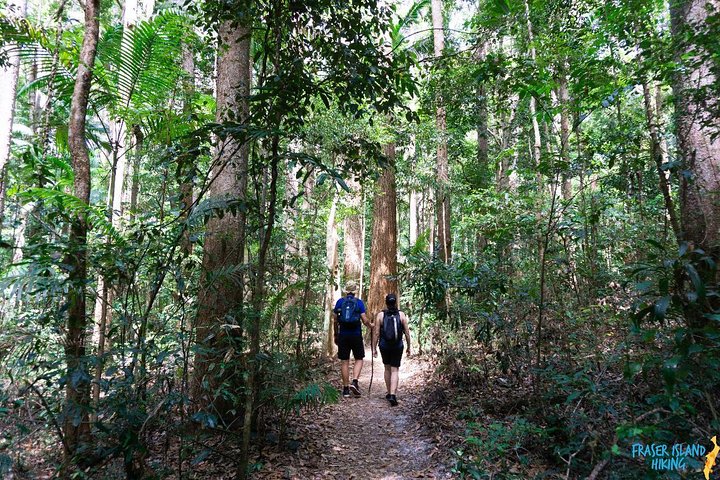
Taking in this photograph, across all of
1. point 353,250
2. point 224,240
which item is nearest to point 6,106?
point 224,240

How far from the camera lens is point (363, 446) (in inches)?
197

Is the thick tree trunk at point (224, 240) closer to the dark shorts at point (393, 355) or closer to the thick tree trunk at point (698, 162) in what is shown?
the dark shorts at point (393, 355)

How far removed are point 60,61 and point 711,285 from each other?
6620 millimetres

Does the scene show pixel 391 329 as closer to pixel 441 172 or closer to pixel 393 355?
pixel 393 355

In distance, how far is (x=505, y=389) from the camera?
5488 millimetres

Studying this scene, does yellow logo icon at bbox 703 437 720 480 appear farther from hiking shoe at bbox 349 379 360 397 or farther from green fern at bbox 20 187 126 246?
hiking shoe at bbox 349 379 360 397

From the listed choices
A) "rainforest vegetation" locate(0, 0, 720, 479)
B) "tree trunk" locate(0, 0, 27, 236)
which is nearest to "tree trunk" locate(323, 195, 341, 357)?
"rainforest vegetation" locate(0, 0, 720, 479)

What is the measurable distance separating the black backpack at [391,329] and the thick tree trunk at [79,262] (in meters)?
3.97

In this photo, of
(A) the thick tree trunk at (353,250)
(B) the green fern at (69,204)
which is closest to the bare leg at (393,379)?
(B) the green fern at (69,204)

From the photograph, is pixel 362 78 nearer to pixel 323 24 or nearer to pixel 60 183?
pixel 323 24

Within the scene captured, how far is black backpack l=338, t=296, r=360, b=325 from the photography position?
266 inches

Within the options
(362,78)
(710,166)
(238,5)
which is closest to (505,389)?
(710,166)

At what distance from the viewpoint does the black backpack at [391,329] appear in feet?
20.8

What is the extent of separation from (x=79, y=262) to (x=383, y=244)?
8.44m
